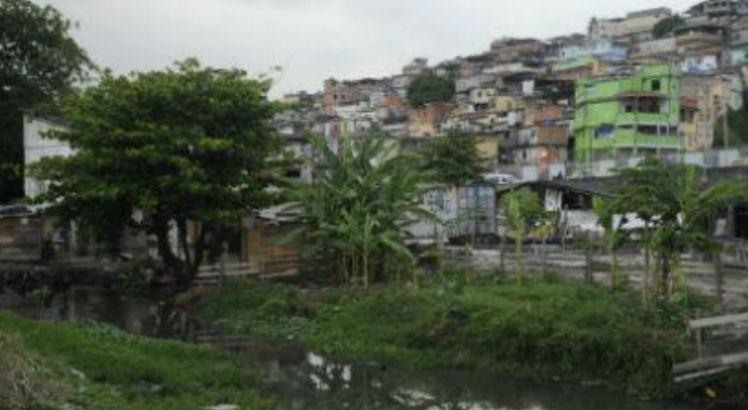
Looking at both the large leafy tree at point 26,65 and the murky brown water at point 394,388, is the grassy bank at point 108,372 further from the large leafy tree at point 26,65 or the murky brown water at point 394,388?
the large leafy tree at point 26,65

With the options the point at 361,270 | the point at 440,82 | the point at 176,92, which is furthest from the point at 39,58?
the point at 440,82

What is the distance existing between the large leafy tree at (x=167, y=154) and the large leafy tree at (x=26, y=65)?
1660cm

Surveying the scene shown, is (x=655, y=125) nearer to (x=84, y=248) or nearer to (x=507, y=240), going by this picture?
(x=507, y=240)

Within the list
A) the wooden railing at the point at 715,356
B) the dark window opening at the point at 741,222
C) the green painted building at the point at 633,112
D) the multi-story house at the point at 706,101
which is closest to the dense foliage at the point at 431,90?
the multi-story house at the point at 706,101

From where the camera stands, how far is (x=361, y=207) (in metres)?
23.7

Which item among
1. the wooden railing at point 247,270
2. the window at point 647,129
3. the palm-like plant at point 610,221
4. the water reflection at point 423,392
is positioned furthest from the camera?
the window at point 647,129

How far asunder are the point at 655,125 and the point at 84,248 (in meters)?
39.0

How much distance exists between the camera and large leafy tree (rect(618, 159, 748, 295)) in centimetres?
1802

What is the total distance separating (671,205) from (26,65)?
32.8 meters

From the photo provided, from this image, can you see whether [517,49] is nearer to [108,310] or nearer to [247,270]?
[247,270]

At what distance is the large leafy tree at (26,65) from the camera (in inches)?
1631

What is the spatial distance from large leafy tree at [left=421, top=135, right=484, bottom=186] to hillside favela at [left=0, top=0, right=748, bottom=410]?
140 millimetres

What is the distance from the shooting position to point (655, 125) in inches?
2334

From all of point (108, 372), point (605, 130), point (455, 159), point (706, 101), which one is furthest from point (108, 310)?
point (706, 101)
